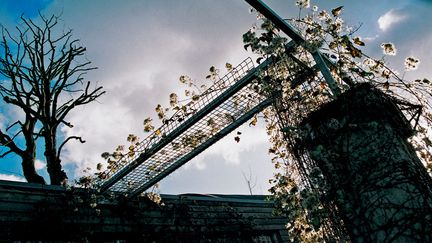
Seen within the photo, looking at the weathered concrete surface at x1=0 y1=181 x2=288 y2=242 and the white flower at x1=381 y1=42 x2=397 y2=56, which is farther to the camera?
the weathered concrete surface at x1=0 y1=181 x2=288 y2=242

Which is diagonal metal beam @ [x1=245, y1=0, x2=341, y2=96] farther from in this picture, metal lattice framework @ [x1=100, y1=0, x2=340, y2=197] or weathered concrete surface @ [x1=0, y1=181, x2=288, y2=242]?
weathered concrete surface @ [x1=0, y1=181, x2=288, y2=242]

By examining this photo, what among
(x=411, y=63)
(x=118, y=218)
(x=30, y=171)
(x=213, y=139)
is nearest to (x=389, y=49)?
(x=411, y=63)

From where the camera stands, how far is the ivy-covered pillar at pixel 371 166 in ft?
7.18

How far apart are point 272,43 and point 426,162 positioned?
1.90 metres

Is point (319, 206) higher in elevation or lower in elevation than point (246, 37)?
lower

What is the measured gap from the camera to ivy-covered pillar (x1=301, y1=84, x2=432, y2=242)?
2.19 metres

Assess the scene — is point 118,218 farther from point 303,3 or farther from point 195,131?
point 303,3

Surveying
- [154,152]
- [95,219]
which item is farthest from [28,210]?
[154,152]

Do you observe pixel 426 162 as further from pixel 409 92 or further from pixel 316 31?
pixel 316 31

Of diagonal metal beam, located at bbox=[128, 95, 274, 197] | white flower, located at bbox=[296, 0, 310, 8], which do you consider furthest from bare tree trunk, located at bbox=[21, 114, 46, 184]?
white flower, located at bbox=[296, 0, 310, 8]

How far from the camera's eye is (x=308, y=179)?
108 inches

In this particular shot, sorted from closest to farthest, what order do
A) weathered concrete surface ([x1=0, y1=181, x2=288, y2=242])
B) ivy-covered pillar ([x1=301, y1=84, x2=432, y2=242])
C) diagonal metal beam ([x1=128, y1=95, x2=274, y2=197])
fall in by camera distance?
ivy-covered pillar ([x1=301, y1=84, x2=432, y2=242]), diagonal metal beam ([x1=128, y1=95, x2=274, y2=197]), weathered concrete surface ([x1=0, y1=181, x2=288, y2=242])

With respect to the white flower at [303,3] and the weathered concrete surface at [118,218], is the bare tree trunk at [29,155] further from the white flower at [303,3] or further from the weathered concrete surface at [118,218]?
the white flower at [303,3]

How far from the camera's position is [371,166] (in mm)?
2332
